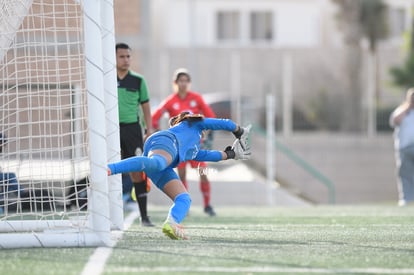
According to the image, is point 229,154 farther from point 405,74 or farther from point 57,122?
point 405,74

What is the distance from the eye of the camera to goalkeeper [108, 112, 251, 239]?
8.66m

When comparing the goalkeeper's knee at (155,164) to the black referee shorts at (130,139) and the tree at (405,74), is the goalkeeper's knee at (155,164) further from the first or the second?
the tree at (405,74)

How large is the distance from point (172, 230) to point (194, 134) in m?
0.96

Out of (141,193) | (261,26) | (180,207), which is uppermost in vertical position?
(261,26)

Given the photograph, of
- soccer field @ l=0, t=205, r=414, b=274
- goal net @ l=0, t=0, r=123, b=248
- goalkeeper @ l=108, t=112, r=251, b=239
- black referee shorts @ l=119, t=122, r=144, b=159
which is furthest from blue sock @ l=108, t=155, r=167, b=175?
black referee shorts @ l=119, t=122, r=144, b=159

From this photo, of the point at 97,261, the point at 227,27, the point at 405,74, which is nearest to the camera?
the point at 97,261

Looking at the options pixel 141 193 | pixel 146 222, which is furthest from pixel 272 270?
pixel 141 193

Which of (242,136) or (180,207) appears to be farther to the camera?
(242,136)

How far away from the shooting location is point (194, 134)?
918cm

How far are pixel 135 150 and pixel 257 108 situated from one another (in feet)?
74.6

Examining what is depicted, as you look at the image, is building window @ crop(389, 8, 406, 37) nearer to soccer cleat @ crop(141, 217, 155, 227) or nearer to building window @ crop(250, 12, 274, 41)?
building window @ crop(250, 12, 274, 41)

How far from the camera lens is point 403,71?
36750mm

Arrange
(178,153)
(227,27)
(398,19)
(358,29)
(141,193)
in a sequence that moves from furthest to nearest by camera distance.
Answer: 1. (398,19)
2. (227,27)
3. (358,29)
4. (141,193)
5. (178,153)

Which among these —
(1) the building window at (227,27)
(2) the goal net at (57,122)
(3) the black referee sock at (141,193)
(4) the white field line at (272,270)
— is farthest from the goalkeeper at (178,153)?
(1) the building window at (227,27)
